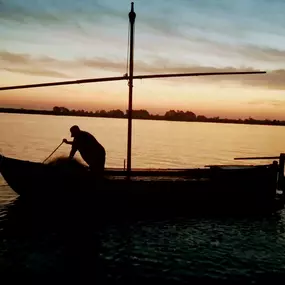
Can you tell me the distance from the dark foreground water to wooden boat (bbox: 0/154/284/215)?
915mm

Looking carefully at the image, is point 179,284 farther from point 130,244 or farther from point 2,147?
point 2,147

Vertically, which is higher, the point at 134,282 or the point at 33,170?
the point at 33,170

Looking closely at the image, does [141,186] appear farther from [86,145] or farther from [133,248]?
[133,248]

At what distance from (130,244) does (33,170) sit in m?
6.26

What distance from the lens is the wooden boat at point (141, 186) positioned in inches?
667

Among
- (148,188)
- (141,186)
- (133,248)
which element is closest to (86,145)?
(141,186)

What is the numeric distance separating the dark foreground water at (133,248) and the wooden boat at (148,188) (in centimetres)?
92

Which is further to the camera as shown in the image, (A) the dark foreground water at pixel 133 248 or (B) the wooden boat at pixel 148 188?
(B) the wooden boat at pixel 148 188

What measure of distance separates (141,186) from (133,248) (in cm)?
455

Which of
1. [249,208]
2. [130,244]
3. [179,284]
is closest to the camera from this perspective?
[179,284]

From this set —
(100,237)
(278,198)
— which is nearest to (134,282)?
(100,237)

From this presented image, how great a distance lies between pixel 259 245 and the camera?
1409cm

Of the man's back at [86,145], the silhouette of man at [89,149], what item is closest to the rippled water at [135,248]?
the silhouette of man at [89,149]

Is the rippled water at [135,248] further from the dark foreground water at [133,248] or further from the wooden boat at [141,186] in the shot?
the wooden boat at [141,186]
